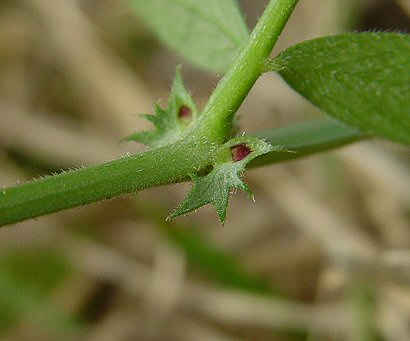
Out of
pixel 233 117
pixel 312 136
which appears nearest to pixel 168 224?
pixel 312 136

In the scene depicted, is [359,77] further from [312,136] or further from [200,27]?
[200,27]

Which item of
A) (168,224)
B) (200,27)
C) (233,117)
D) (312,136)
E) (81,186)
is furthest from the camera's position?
(168,224)

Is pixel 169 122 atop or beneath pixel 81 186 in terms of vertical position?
atop

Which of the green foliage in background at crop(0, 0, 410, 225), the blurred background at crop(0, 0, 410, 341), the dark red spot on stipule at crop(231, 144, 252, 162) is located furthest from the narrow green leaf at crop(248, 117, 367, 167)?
the blurred background at crop(0, 0, 410, 341)

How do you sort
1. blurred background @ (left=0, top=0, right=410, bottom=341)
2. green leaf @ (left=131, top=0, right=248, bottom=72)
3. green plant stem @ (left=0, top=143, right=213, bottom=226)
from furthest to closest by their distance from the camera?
blurred background @ (left=0, top=0, right=410, bottom=341) → green leaf @ (left=131, top=0, right=248, bottom=72) → green plant stem @ (left=0, top=143, right=213, bottom=226)

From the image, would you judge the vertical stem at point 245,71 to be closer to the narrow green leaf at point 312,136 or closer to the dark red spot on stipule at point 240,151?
the dark red spot on stipule at point 240,151

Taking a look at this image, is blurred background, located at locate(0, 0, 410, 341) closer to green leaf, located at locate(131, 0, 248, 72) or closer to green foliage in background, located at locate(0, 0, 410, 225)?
green leaf, located at locate(131, 0, 248, 72)

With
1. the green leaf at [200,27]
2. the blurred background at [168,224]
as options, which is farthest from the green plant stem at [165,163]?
the blurred background at [168,224]
